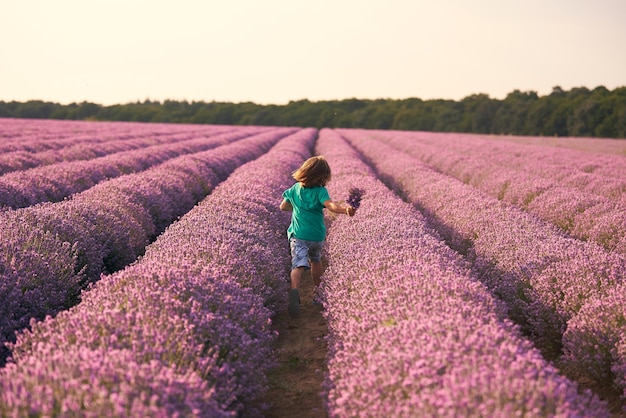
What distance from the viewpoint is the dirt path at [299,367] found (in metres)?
4.24

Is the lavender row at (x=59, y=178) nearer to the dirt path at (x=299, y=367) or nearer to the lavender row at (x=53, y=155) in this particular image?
the lavender row at (x=53, y=155)

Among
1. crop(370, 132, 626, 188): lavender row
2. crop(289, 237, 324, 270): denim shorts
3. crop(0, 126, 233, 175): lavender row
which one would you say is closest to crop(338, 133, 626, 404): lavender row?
crop(289, 237, 324, 270): denim shorts

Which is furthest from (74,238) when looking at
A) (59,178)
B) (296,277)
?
(59,178)

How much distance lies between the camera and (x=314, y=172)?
6.30 meters

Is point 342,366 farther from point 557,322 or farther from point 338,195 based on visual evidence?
point 338,195

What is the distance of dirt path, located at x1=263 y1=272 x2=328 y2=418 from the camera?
4.24m

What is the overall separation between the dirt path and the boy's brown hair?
1451 millimetres

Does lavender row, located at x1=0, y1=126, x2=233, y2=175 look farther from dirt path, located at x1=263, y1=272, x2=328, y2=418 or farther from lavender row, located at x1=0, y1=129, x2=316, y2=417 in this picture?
dirt path, located at x1=263, y1=272, x2=328, y2=418

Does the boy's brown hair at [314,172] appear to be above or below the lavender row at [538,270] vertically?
above

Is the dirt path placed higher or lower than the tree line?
lower

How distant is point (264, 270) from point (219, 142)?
70.3 feet

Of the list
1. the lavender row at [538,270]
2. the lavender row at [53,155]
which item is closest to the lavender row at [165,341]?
the lavender row at [538,270]

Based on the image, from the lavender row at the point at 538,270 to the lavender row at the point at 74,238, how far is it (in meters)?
4.03

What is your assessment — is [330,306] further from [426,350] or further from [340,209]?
[426,350]
